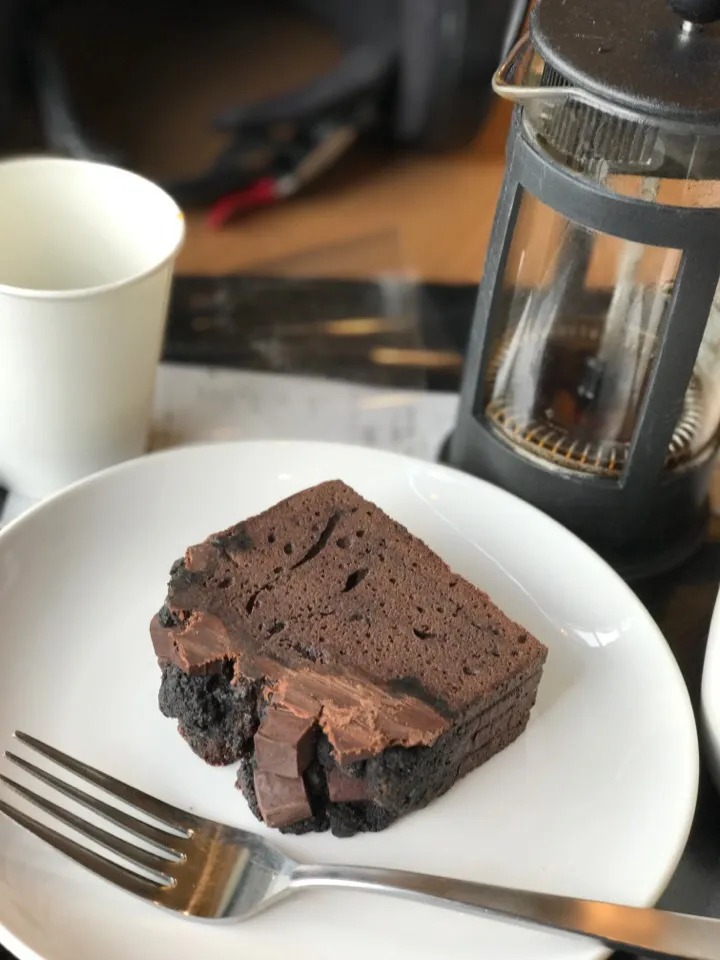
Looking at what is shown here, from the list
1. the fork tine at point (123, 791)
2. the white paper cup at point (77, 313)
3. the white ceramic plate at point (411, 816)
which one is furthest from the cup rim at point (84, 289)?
the fork tine at point (123, 791)

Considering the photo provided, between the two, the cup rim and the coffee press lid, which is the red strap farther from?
the coffee press lid

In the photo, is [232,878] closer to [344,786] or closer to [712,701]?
[344,786]

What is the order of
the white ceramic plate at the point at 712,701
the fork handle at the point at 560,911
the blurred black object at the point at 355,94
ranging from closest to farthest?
1. the fork handle at the point at 560,911
2. the white ceramic plate at the point at 712,701
3. the blurred black object at the point at 355,94

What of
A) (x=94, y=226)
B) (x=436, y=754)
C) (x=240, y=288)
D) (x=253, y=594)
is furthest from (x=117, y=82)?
(x=436, y=754)

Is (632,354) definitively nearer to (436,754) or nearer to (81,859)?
(436,754)

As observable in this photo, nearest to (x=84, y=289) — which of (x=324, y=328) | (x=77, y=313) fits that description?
(x=77, y=313)

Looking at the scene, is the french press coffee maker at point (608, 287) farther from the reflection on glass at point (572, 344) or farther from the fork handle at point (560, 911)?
the fork handle at point (560, 911)
